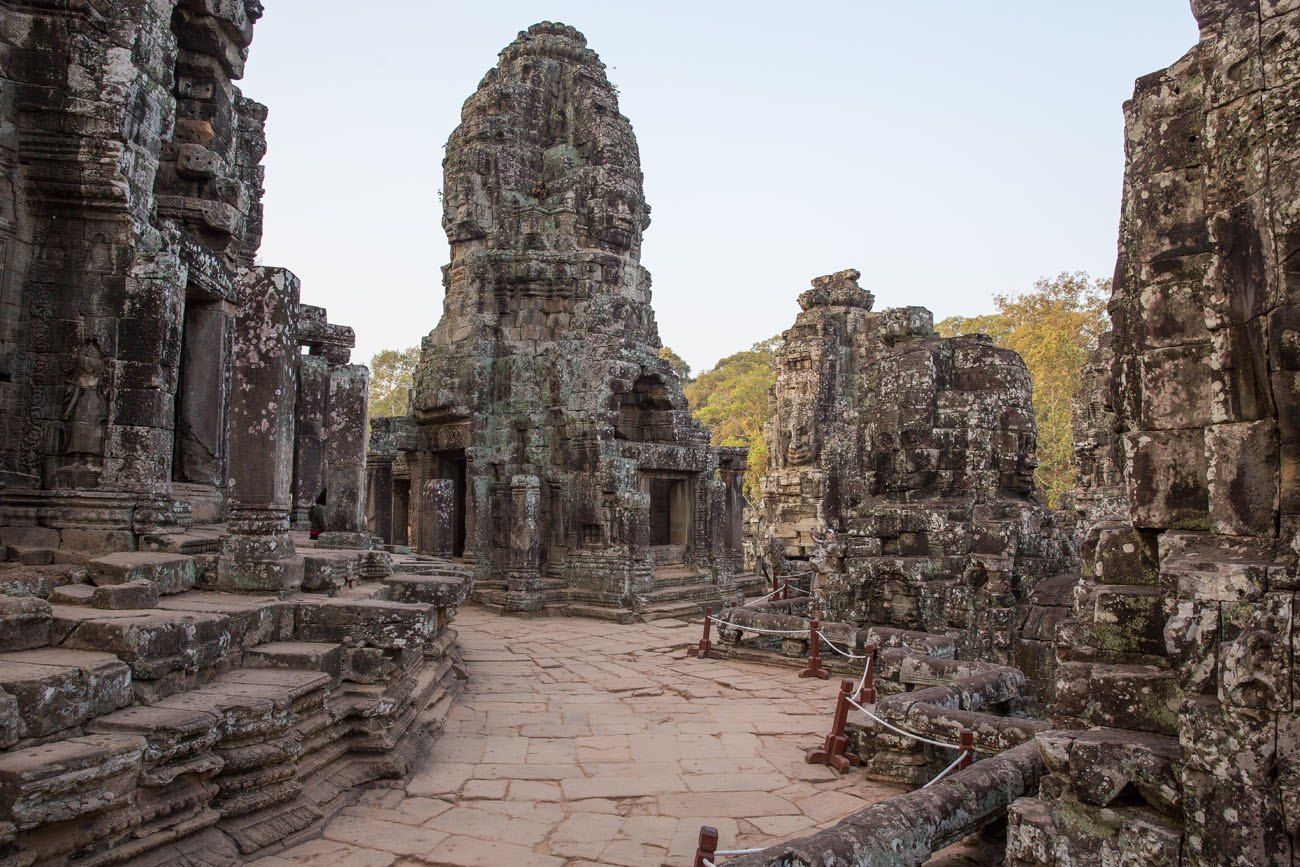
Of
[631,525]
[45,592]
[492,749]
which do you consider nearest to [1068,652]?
[492,749]

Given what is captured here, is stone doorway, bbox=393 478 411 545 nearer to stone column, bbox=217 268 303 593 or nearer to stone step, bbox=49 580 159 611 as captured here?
stone column, bbox=217 268 303 593

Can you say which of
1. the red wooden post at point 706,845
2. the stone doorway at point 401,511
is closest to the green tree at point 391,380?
the stone doorway at point 401,511

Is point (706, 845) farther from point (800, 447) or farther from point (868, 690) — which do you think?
point (800, 447)

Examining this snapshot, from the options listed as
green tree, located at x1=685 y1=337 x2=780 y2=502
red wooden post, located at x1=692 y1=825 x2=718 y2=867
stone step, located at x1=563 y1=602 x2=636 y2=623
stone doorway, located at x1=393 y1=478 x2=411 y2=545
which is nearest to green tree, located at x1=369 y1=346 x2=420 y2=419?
green tree, located at x1=685 y1=337 x2=780 y2=502

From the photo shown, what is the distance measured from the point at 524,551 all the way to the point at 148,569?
8.31m

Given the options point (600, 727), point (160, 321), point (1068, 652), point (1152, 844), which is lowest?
point (600, 727)

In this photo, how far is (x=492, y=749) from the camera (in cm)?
624

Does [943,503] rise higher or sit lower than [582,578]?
higher

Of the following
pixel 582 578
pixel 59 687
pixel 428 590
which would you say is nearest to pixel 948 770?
pixel 59 687

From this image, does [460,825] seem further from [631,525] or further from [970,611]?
[631,525]

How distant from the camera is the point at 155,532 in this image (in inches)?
260

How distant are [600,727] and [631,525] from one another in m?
6.84

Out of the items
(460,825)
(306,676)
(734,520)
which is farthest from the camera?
(734,520)

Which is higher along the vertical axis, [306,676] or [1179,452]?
[1179,452]
